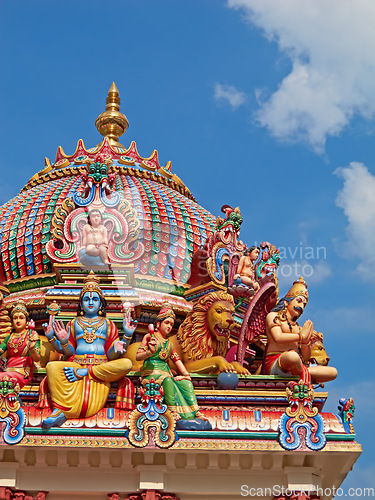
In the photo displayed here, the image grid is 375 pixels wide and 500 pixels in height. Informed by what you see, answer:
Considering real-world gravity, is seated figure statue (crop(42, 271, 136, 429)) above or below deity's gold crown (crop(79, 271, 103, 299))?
below

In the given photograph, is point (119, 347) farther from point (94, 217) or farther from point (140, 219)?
point (140, 219)

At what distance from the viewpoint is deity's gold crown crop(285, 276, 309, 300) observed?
85.3 feet

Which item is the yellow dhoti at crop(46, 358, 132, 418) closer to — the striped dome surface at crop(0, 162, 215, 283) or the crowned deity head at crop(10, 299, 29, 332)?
the crowned deity head at crop(10, 299, 29, 332)

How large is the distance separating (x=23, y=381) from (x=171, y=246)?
10.8 metres

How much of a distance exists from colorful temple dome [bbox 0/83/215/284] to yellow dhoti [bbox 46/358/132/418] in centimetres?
677

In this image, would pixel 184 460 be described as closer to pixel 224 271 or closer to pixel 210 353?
pixel 210 353

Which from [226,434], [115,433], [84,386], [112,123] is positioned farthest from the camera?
[112,123]

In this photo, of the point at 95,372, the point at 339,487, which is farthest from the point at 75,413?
the point at 339,487

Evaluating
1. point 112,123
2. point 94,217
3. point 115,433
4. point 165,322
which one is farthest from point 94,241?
point 112,123

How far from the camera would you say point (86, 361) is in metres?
23.7

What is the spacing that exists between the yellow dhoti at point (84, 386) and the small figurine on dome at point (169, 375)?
1.85 ft

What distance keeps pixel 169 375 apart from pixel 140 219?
1078 centimetres

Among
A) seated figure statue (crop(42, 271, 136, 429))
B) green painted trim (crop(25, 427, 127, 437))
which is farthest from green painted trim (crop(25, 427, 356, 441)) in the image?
seated figure statue (crop(42, 271, 136, 429))

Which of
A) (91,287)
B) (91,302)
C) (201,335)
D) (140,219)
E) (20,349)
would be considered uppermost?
(140,219)
